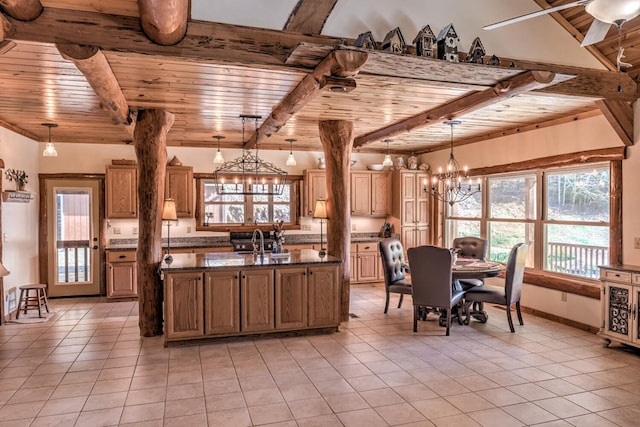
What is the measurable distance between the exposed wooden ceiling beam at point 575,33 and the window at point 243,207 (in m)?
4.94

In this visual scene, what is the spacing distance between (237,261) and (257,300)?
50cm

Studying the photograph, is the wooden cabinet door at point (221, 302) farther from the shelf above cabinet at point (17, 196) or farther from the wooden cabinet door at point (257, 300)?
the shelf above cabinet at point (17, 196)

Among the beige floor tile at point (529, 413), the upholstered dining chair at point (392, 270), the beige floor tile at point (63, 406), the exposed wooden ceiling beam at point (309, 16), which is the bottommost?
the beige floor tile at point (529, 413)

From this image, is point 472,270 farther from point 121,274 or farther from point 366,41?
point 121,274

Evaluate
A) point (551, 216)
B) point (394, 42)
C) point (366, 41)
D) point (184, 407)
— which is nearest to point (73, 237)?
point (184, 407)

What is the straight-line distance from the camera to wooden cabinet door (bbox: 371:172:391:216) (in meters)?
8.23

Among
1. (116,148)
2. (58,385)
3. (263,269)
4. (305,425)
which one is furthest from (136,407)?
(116,148)

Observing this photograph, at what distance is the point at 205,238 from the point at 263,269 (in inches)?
127

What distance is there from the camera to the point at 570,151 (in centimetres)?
537

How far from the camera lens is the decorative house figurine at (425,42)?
11.1ft

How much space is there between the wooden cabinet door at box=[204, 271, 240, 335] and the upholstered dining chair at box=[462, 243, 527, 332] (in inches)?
105

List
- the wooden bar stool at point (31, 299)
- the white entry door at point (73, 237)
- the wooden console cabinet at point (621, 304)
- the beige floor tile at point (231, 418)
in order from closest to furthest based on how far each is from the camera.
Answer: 1. the beige floor tile at point (231, 418)
2. the wooden console cabinet at point (621, 304)
3. the wooden bar stool at point (31, 299)
4. the white entry door at point (73, 237)

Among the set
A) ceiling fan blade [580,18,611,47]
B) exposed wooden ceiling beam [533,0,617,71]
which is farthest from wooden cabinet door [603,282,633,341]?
ceiling fan blade [580,18,611,47]

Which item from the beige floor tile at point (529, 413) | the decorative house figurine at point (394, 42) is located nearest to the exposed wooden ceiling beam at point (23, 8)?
the decorative house figurine at point (394, 42)
